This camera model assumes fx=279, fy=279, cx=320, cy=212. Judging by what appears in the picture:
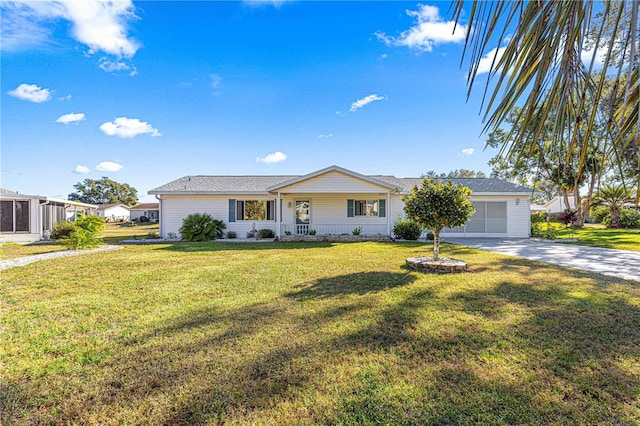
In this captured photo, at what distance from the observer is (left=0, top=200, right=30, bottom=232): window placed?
1553cm

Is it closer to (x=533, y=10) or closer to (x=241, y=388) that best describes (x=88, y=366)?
(x=241, y=388)

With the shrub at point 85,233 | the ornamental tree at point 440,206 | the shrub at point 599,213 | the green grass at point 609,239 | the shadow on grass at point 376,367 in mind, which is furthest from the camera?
the shrub at point 599,213

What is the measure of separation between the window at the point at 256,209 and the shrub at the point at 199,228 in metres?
1.76

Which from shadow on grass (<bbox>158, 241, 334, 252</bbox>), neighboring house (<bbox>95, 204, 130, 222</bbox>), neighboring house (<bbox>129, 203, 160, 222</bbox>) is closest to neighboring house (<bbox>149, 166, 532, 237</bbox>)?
shadow on grass (<bbox>158, 241, 334, 252</bbox>)

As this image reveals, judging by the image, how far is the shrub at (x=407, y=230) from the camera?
618 inches

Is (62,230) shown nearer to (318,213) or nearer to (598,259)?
(318,213)

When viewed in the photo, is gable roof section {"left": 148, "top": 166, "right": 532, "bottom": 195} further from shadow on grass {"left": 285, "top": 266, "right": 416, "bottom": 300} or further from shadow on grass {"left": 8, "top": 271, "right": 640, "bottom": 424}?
shadow on grass {"left": 8, "top": 271, "right": 640, "bottom": 424}

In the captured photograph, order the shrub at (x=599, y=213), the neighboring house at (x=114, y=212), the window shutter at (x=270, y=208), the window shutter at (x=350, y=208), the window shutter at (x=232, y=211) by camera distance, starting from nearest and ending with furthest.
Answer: the window shutter at (x=232, y=211), the window shutter at (x=350, y=208), the window shutter at (x=270, y=208), the shrub at (x=599, y=213), the neighboring house at (x=114, y=212)

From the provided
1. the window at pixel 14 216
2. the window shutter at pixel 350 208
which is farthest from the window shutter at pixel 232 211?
the window at pixel 14 216

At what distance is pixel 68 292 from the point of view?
586 cm

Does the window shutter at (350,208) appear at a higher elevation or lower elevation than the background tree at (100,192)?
lower

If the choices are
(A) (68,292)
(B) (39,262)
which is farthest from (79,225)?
(A) (68,292)

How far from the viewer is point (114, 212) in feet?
177

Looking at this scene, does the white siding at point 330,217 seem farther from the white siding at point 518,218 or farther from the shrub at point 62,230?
the shrub at point 62,230
